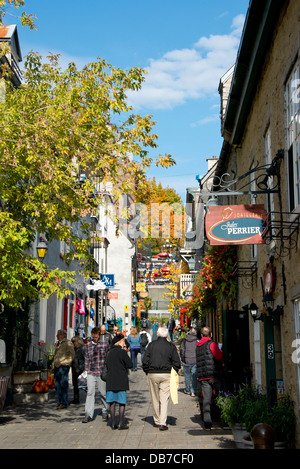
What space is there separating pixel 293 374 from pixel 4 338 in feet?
28.2

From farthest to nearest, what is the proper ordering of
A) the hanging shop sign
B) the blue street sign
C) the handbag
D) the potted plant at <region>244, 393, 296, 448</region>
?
the blue street sign
the handbag
the hanging shop sign
the potted plant at <region>244, 393, 296, 448</region>

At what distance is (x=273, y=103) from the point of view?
9.91 meters

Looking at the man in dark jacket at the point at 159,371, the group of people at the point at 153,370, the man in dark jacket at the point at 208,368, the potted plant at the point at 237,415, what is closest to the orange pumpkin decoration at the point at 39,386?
the group of people at the point at 153,370

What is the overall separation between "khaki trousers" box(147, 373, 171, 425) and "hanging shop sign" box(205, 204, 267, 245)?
2918 millimetres

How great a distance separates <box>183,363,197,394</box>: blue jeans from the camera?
15.7m

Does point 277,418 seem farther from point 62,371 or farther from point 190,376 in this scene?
point 190,376

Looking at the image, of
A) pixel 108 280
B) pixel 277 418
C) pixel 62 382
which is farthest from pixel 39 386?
pixel 108 280

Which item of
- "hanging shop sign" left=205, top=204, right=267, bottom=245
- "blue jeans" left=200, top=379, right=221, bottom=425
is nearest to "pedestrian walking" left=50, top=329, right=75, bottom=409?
"blue jeans" left=200, top=379, right=221, bottom=425

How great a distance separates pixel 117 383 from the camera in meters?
10.8

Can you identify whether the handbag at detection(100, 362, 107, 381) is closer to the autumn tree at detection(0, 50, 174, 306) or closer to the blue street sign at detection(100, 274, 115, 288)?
the autumn tree at detection(0, 50, 174, 306)

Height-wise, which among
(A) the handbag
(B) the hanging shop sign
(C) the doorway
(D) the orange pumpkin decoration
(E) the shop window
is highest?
(E) the shop window

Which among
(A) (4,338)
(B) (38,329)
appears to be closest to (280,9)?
(A) (4,338)

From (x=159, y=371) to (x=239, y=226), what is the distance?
10.6 feet
